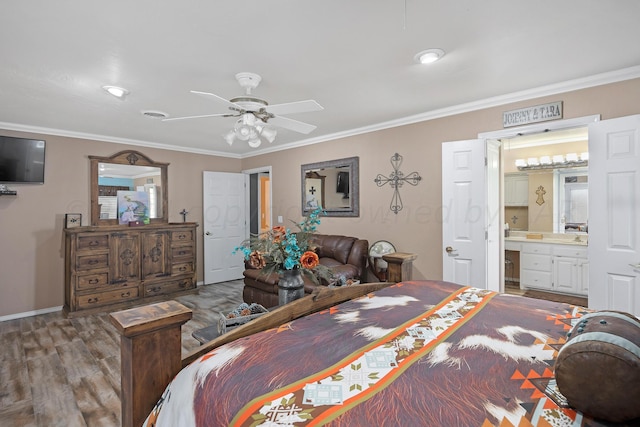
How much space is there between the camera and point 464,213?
11.1ft

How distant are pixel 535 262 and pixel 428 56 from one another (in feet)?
13.4

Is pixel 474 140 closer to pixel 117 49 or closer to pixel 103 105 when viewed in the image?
pixel 117 49

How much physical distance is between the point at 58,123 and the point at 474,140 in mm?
5065

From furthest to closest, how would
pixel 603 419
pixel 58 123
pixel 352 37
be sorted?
pixel 58 123
pixel 352 37
pixel 603 419

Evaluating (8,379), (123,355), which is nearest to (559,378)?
(123,355)

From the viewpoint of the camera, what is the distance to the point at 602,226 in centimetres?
260

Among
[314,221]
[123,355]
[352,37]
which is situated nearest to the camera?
[123,355]

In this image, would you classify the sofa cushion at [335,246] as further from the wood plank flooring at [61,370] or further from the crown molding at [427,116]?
the wood plank flooring at [61,370]

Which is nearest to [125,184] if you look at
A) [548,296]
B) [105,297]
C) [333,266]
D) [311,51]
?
[105,297]

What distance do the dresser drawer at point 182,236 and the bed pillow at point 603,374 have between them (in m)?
5.17

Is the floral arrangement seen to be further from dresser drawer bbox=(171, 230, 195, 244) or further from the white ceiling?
dresser drawer bbox=(171, 230, 195, 244)

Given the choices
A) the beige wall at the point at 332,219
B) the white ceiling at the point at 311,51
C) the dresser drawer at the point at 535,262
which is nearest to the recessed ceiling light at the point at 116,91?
the white ceiling at the point at 311,51

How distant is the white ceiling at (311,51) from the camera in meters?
1.78

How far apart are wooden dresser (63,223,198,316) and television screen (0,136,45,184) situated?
90cm
